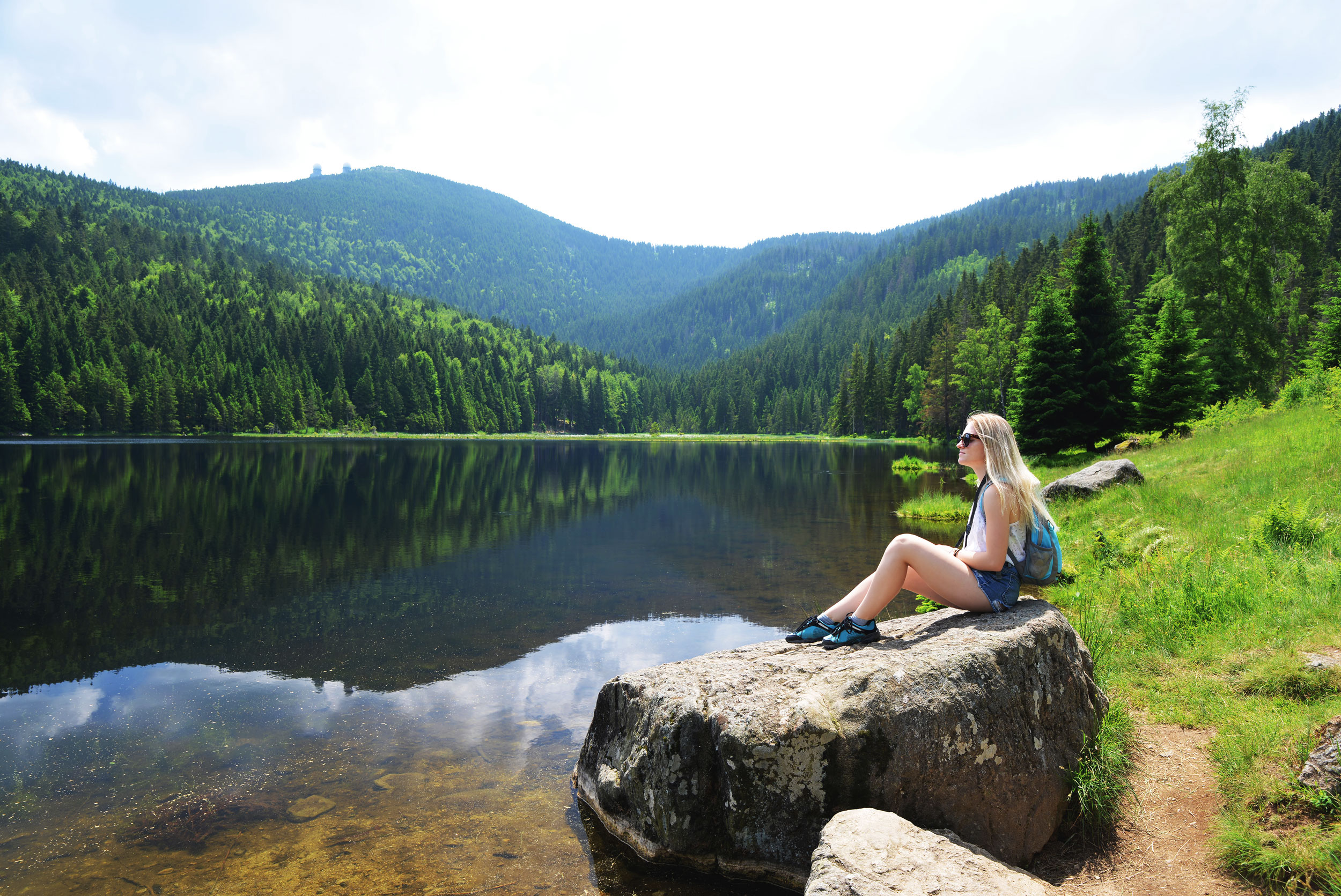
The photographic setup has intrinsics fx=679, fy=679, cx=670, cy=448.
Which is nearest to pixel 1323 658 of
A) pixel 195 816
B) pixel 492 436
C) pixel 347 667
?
pixel 195 816

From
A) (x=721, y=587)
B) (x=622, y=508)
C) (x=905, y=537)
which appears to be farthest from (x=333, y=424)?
(x=905, y=537)

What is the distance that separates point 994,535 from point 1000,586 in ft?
1.60

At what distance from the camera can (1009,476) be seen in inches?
223

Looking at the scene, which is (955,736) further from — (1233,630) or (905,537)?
(1233,630)

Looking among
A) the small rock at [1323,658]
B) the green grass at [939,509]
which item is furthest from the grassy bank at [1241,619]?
the green grass at [939,509]

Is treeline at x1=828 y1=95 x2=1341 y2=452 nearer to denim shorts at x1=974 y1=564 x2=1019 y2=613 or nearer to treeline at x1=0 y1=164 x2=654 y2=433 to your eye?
denim shorts at x1=974 y1=564 x2=1019 y2=613

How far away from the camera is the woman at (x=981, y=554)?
5664 millimetres

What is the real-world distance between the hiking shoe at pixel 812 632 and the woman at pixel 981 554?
0.71 feet

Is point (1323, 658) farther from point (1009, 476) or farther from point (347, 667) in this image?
point (347, 667)

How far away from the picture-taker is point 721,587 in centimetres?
1538

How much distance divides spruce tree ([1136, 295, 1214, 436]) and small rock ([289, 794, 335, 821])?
110 feet

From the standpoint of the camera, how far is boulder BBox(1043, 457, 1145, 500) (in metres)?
16.9

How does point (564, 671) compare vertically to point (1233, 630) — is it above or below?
below

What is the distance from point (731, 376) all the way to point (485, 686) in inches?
5866
